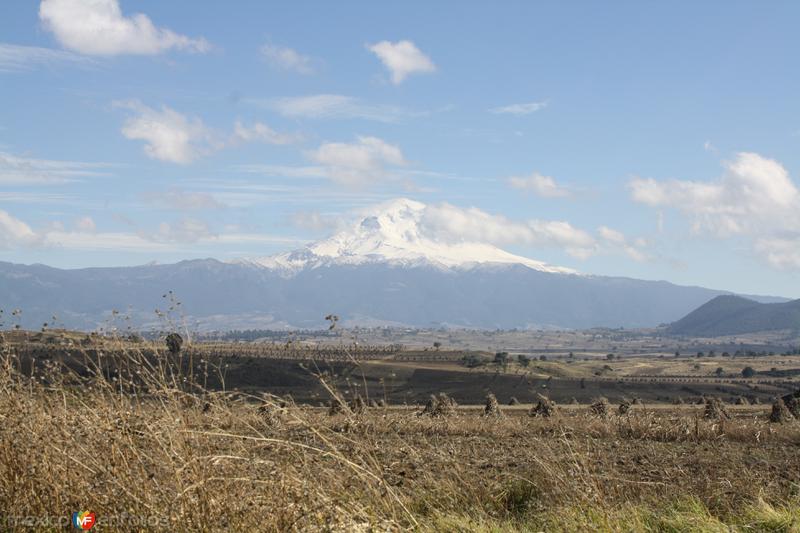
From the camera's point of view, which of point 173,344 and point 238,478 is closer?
point 238,478

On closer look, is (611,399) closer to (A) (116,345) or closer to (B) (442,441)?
(B) (442,441)

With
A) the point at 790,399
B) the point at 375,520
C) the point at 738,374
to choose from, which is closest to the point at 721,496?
the point at 375,520

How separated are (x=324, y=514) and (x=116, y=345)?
306 cm

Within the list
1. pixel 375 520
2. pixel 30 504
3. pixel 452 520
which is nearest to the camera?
pixel 375 520

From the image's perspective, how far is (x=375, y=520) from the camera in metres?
5.70

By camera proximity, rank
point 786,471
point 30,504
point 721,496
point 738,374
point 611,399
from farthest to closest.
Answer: point 738,374
point 611,399
point 786,471
point 721,496
point 30,504

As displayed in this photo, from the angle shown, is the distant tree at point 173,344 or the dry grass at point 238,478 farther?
the distant tree at point 173,344

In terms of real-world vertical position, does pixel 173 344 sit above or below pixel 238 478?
above

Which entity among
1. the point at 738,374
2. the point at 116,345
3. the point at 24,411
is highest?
the point at 116,345

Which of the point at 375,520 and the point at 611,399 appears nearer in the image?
the point at 375,520

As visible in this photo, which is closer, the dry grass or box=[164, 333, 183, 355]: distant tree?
the dry grass

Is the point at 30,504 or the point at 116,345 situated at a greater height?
the point at 116,345

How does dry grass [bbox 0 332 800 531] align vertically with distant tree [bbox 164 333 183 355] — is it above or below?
below

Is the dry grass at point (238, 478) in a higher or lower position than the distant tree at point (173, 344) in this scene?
lower
